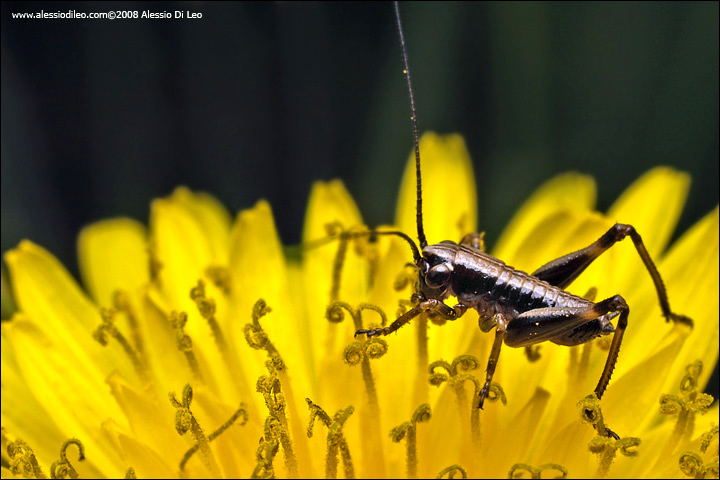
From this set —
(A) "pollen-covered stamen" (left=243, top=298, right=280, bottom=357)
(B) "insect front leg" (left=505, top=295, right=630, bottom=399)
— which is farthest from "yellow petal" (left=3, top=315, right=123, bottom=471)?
(B) "insect front leg" (left=505, top=295, right=630, bottom=399)

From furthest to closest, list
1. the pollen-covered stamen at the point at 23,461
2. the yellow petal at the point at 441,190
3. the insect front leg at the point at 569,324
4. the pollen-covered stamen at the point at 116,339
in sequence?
1. the yellow petal at the point at 441,190
2. the pollen-covered stamen at the point at 116,339
3. the pollen-covered stamen at the point at 23,461
4. the insect front leg at the point at 569,324

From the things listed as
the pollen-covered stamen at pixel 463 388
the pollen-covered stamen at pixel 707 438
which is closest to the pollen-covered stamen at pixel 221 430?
the pollen-covered stamen at pixel 463 388

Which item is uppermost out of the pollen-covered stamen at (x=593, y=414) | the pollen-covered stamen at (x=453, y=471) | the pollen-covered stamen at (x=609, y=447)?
the pollen-covered stamen at (x=593, y=414)

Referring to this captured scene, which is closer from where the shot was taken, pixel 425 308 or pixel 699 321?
pixel 425 308

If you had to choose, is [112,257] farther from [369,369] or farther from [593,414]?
[593,414]

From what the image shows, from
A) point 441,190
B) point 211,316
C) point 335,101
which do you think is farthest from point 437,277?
point 335,101

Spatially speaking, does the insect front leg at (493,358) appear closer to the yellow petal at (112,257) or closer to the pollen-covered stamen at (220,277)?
the pollen-covered stamen at (220,277)

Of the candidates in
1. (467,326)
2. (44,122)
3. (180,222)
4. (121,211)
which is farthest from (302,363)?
(44,122)

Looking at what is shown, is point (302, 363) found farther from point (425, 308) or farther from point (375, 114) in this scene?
point (375, 114)
